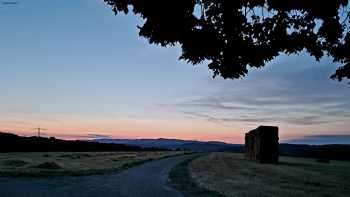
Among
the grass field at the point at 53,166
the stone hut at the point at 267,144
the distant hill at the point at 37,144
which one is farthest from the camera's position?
the distant hill at the point at 37,144

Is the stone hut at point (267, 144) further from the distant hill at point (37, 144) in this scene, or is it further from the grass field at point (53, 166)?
the distant hill at point (37, 144)

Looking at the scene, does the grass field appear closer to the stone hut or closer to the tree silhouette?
the stone hut

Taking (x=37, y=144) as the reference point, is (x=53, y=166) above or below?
below

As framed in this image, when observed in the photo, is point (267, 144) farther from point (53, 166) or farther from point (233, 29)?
point (233, 29)

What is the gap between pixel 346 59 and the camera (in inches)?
608

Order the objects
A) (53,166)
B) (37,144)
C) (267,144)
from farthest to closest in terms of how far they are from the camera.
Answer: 1. (37,144)
2. (267,144)
3. (53,166)

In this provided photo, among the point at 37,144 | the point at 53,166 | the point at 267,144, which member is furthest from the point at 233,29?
the point at 37,144

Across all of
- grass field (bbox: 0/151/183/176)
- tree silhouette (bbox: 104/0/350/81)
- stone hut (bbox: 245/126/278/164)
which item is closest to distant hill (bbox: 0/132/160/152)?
grass field (bbox: 0/151/183/176)

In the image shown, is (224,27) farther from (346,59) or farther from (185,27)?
(346,59)

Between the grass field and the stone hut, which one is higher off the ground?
the stone hut

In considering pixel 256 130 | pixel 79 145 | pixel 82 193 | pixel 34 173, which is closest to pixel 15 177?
pixel 34 173

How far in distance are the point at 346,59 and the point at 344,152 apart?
9971cm

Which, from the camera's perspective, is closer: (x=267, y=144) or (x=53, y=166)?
(x=53, y=166)

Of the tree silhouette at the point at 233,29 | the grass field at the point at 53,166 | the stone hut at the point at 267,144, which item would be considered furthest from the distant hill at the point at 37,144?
the tree silhouette at the point at 233,29
